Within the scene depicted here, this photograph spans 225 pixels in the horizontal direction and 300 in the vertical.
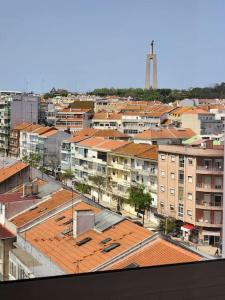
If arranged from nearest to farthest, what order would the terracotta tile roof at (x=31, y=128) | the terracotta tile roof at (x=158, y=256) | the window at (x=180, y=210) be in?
the terracotta tile roof at (x=158, y=256), the terracotta tile roof at (x=31, y=128), the window at (x=180, y=210)

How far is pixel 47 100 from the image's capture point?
50.3 inches

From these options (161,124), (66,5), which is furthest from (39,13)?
(161,124)

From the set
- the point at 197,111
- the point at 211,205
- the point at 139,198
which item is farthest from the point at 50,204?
the point at 197,111

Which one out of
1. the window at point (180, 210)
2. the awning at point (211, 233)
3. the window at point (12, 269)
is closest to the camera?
the window at point (12, 269)

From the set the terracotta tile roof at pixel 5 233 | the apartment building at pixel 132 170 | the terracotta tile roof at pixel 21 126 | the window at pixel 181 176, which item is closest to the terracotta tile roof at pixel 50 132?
the terracotta tile roof at pixel 21 126

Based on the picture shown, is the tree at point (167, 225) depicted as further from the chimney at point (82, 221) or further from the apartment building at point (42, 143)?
the apartment building at point (42, 143)

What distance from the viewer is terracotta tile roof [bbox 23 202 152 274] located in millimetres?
1094

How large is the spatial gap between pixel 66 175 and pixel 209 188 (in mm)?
473

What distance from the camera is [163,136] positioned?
151 centimetres

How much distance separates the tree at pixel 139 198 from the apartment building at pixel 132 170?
15 millimetres

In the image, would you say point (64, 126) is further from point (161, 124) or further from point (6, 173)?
point (6, 173)

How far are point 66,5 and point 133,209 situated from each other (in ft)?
2.24

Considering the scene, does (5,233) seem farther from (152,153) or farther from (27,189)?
(152,153)

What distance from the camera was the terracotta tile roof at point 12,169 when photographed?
1.13 meters
